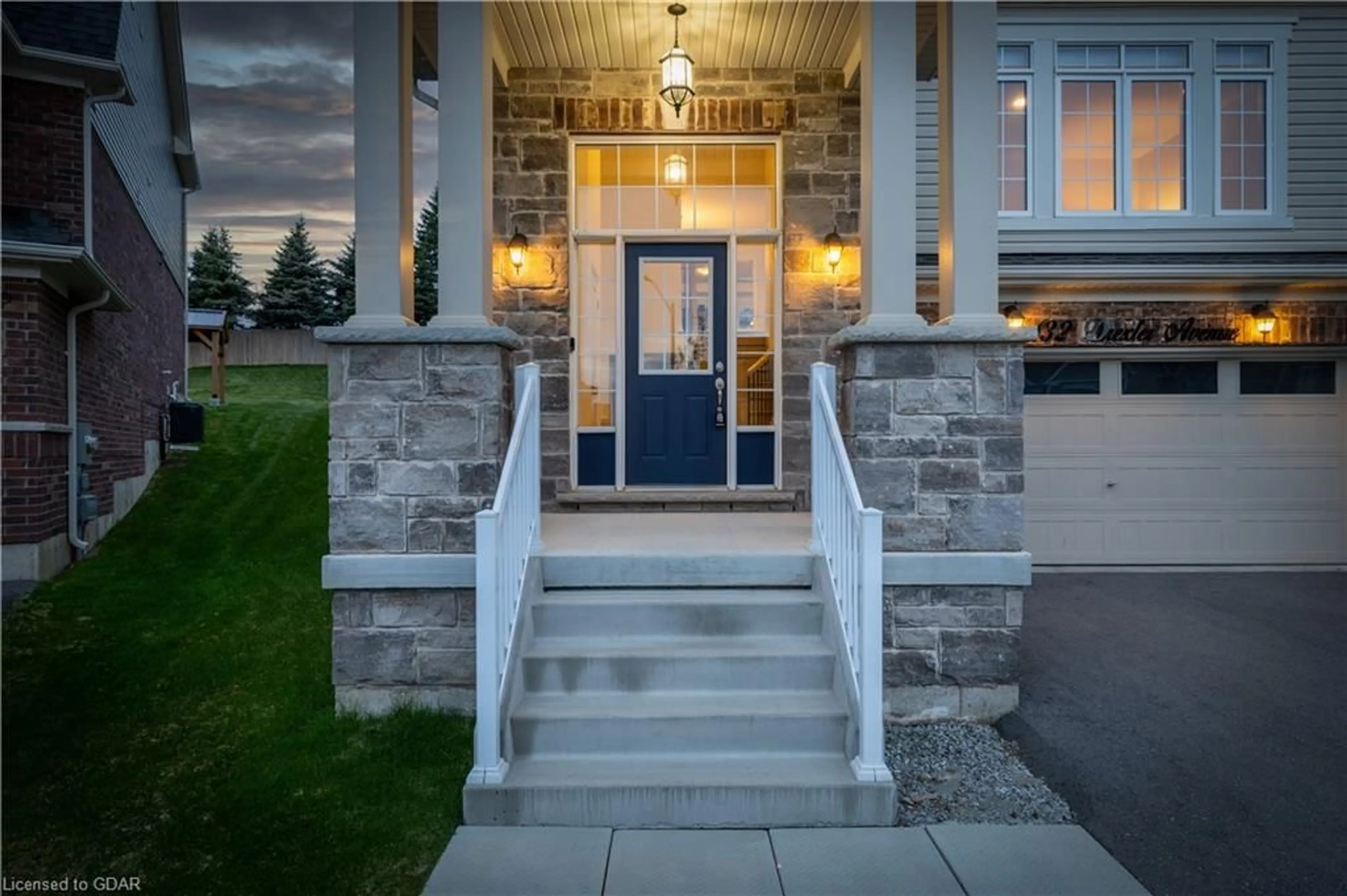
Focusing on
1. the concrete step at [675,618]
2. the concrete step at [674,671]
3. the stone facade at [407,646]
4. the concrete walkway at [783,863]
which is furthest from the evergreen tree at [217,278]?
the concrete walkway at [783,863]

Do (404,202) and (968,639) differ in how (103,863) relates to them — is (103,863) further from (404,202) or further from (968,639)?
(968,639)

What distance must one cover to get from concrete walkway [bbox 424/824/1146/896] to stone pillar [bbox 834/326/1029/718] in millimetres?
986

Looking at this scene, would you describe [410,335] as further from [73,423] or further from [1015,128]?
[1015,128]

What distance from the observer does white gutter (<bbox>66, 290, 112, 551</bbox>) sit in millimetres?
6664

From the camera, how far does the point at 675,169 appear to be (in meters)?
5.79

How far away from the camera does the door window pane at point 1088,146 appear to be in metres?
7.36

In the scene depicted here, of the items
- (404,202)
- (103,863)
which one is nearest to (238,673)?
(103,863)

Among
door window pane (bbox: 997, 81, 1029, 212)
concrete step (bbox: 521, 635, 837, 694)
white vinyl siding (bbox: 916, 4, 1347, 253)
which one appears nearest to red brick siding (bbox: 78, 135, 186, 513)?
concrete step (bbox: 521, 635, 837, 694)

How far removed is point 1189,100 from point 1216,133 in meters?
0.38

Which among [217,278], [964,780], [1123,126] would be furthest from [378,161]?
[217,278]

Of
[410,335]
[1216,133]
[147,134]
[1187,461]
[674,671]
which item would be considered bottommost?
[674,671]

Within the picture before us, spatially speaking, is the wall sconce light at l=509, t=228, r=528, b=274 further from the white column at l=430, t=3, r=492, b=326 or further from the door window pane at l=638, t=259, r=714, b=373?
the white column at l=430, t=3, r=492, b=326

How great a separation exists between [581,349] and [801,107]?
228 cm

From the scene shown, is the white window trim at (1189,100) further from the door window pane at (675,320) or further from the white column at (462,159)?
the white column at (462,159)
